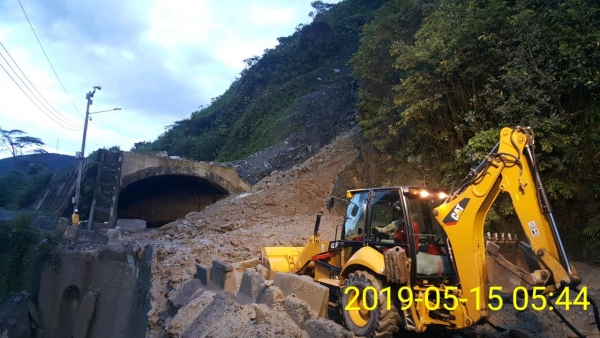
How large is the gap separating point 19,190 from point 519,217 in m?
36.6

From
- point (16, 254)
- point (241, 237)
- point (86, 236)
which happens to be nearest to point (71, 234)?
point (86, 236)

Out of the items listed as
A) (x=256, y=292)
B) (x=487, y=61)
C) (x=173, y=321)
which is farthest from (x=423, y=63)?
(x=173, y=321)

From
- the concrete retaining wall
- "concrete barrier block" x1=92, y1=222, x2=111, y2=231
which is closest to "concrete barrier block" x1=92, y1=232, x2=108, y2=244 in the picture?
the concrete retaining wall

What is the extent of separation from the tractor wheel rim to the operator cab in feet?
2.15

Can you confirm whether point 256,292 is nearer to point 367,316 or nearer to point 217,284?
point 217,284

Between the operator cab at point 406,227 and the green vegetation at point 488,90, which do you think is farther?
the green vegetation at point 488,90

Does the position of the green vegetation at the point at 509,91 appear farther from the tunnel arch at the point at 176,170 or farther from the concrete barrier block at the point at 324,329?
the tunnel arch at the point at 176,170

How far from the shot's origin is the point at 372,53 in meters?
13.2

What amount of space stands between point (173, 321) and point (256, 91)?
38.7 m

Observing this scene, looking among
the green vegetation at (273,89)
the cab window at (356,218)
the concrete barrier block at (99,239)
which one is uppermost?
the green vegetation at (273,89)

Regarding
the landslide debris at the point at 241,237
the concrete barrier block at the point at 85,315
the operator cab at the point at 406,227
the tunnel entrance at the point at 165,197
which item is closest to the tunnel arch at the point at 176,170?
the tunnel entrance at the point at 165,197

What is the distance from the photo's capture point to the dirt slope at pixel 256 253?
212 inches

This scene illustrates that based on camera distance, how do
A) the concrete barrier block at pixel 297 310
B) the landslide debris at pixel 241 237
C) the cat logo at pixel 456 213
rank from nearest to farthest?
the cat logo at pixel 456 213 → the concrete barrier block at pixel 297 310 → the landslide debris at pixel 241 237

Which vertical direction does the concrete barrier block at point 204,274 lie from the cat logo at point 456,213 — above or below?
below
